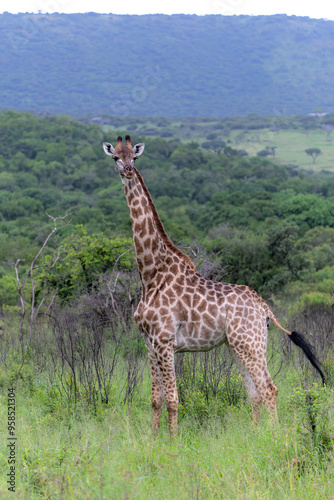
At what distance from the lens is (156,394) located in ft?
18.6

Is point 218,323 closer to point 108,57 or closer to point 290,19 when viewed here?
point 108,57

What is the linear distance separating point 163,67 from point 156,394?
160233 millimetres

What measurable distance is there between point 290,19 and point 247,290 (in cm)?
21161

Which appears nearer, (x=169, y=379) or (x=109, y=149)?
(x=169, y=379)

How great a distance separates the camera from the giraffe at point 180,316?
17.9 ft

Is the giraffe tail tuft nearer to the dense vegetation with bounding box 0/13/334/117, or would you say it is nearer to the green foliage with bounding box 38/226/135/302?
the green foliage with bounding box 38/226/135/302

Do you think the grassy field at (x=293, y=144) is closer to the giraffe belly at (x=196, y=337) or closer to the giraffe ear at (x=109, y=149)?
the giraffe ear at (x=109, y=149)

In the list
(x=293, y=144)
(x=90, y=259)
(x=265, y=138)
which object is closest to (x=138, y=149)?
(x=90, y=259)

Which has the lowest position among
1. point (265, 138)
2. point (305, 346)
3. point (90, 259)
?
point (90, 259)

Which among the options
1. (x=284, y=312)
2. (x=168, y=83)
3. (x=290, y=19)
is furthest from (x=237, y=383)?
(x=290, y=19)

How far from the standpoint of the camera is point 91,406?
630 centimetres

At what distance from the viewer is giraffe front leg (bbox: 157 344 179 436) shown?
213 inches

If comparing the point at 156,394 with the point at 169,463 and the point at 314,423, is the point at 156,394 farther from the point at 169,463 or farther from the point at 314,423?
the point at 314,423

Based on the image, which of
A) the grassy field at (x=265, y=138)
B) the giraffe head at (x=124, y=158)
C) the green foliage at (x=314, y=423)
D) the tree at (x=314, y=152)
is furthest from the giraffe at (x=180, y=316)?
the tree at (x=314, y=152)
